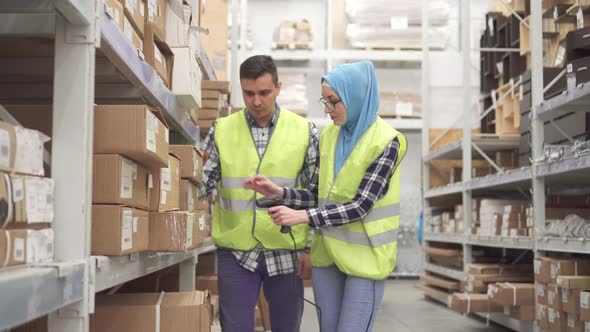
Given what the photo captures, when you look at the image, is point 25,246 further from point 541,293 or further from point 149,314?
point 541,293

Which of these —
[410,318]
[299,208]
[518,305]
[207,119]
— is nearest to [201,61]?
[207,119]

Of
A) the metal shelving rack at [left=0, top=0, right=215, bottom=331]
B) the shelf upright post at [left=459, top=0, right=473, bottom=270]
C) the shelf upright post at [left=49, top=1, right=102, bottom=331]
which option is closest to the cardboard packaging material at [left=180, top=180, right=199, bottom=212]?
the metal shelving rack at [left=0, top=0, right=215, bottom=331]

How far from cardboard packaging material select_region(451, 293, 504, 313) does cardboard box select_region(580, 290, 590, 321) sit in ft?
4.61

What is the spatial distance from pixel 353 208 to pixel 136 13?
1.17 m

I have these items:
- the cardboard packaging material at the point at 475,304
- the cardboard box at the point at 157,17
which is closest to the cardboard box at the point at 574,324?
the cardboard packaging material at the point at 475,304

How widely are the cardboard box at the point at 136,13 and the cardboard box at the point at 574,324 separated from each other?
3.52 metres

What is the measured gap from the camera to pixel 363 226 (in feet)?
9.12

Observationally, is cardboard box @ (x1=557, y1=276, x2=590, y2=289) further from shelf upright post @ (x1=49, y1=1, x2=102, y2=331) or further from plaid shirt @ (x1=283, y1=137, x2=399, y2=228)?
shelf upright post @ (x1=49, y1=1, x2=102, y2=331)

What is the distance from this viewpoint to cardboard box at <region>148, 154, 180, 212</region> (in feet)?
8.95

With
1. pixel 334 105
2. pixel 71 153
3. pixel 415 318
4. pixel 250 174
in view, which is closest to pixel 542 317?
pixel 415 318

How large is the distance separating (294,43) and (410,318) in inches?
241

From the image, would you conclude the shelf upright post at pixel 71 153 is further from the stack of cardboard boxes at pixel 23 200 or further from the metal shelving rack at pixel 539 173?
the metal shelving rack at pixel 539 173

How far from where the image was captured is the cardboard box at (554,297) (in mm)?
4906

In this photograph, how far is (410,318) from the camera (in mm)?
7117
